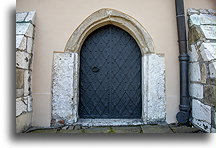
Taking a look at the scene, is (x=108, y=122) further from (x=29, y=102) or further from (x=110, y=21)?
(x=110, y=21)

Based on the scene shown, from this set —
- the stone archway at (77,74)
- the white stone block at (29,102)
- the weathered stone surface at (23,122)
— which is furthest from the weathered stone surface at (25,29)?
the weathered stone surface at (23,122)

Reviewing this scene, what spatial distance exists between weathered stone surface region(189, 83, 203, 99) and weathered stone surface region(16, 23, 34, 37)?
238 cm

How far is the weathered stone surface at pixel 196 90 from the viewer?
6.47ft

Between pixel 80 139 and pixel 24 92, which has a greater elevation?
pixel 24 92

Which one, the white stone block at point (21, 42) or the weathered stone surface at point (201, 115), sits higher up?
the white stone block at point (21, 42)

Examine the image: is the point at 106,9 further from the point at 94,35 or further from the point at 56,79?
the point at 56,79

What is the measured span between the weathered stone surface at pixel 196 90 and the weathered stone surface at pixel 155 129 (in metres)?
0.57

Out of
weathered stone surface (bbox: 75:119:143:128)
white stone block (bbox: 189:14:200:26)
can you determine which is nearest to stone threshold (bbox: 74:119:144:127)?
weathered stone surface (bbox: 75:119:143:128)

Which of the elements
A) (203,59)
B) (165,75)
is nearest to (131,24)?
(165,75)

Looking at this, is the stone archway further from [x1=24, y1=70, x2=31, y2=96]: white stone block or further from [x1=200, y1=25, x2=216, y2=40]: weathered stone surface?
[x1=200, y1=25, x2=216, y2=40]: weathered stone surface

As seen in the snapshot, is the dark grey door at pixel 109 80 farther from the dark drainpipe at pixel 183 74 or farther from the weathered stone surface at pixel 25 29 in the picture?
the weathered stone surface at pixel 25 29

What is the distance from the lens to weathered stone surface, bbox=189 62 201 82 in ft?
6.59
